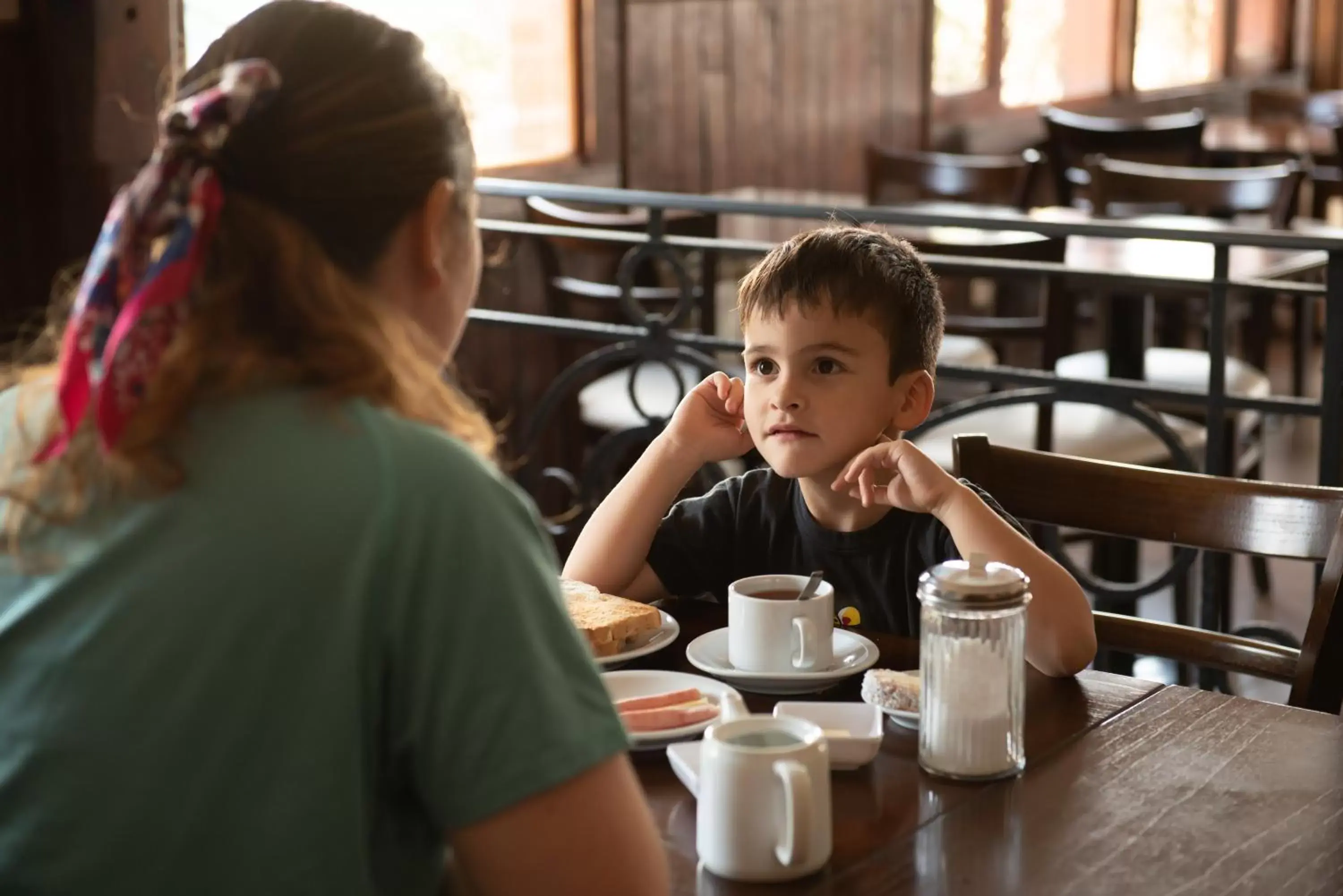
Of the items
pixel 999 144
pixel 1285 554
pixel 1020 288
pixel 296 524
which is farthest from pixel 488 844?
pixel 999 144

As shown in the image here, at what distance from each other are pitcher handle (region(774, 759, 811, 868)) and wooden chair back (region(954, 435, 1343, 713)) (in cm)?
70

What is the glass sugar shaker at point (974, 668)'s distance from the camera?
120 cm

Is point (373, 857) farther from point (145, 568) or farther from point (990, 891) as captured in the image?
point (990, 891)

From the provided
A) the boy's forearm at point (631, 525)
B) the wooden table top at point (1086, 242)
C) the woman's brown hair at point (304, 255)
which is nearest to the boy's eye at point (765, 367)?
the boy's forearm at point (631, 525)

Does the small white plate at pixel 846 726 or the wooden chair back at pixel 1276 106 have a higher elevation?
the wooden chair back at pixel 1276 106

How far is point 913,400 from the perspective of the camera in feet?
5.61

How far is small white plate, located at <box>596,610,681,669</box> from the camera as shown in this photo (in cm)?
147

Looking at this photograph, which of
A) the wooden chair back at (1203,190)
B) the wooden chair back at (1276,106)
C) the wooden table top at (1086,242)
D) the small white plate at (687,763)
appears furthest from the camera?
the wooden chair back at (1276,106)

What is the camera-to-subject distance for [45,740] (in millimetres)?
851

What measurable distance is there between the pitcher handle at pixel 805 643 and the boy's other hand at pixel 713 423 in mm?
341

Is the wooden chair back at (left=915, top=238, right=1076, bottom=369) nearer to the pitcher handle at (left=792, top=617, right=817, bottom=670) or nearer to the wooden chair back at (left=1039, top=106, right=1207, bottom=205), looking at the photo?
the wooden chair back at (left=1039, top=106, right=1207, bottom=205)

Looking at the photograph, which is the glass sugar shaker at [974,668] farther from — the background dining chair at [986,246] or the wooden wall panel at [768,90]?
the wooden wall panel at [768,90]

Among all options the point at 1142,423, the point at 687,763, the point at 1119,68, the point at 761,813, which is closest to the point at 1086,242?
the point at 1142,423

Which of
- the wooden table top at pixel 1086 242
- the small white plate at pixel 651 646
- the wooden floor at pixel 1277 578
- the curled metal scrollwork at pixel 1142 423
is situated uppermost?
the wooden table top at pixel 1086 242
